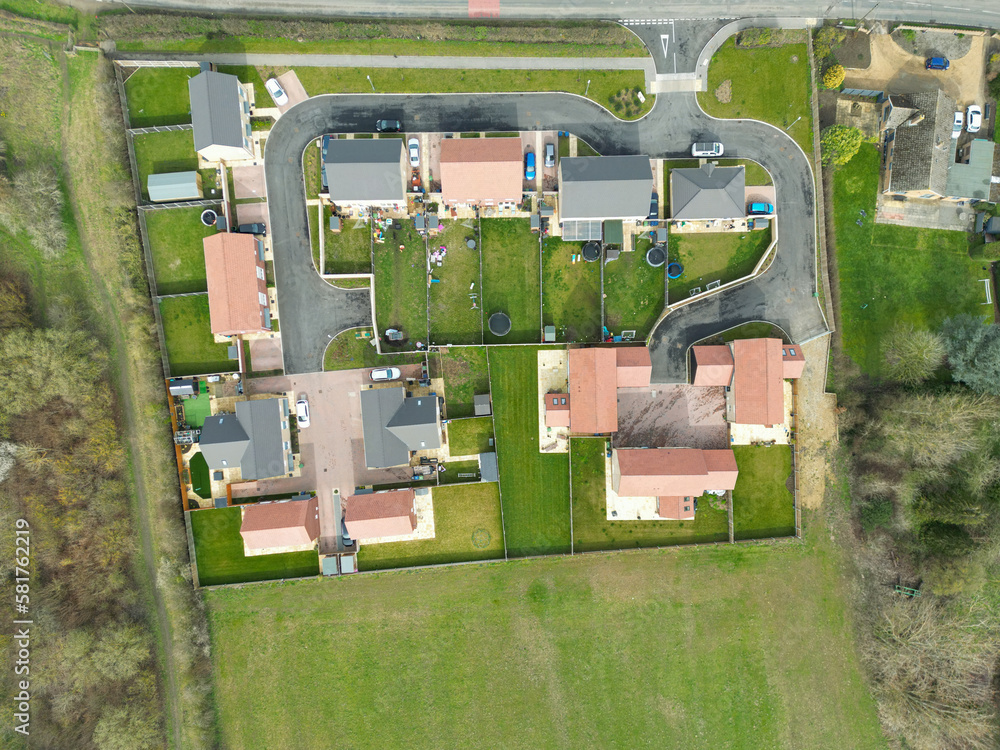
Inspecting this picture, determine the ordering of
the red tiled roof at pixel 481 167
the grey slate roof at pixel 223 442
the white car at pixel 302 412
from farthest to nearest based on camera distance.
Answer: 1. the white car at pixel 302 412
2. the grey slate roof at pixel 223 442
3. the red tiled roof at pixel 481 167

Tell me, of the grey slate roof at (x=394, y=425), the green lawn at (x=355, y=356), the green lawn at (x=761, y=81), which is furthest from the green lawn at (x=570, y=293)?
the green lawn at (x=761, y=81)

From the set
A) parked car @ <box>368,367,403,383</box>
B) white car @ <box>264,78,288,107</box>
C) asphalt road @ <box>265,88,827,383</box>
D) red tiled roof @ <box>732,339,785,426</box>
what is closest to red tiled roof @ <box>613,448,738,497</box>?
red tiled roof @ <box>732,339,785,426</box>

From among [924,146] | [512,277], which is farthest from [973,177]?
[512,277]

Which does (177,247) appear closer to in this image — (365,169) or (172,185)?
(172,185)

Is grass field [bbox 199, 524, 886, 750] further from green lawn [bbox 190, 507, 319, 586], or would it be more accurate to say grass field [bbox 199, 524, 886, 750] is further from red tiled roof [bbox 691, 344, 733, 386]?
red tiled roof [bbox 691, 344, 733, 386]

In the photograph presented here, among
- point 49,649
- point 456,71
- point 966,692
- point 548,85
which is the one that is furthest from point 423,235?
point 966,692

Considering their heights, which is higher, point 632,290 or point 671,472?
point 632,290

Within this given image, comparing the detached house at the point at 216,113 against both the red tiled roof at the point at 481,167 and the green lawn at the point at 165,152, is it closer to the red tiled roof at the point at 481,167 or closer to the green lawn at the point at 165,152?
the green lawn at the point at 165,152
